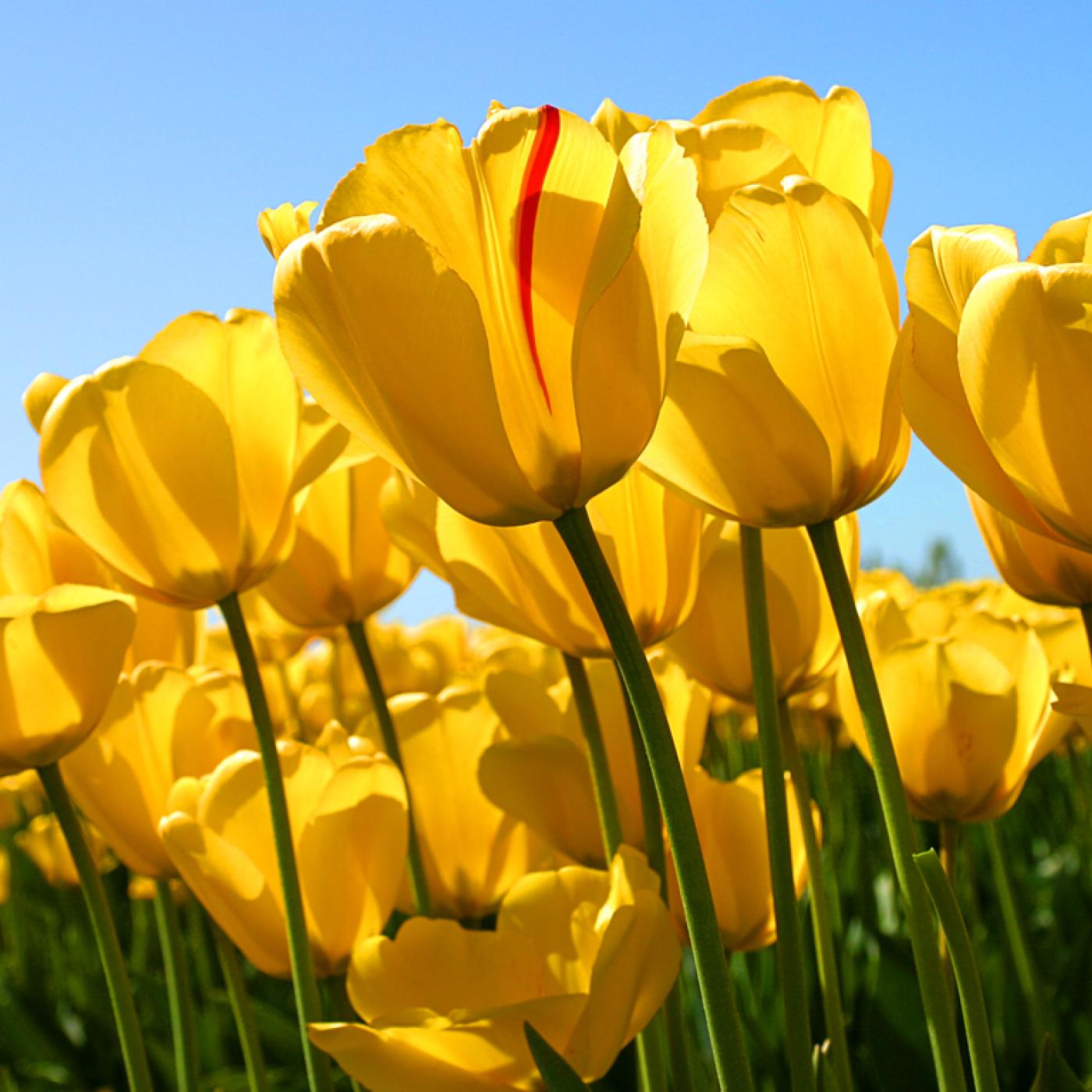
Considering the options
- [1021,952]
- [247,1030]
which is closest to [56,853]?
[247,1030]

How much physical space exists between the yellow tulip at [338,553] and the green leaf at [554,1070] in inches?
22.7

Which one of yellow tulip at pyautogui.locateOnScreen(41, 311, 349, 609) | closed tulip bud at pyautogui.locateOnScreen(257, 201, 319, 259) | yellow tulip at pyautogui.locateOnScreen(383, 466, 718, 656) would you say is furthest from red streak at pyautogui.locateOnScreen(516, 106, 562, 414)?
yellow tulip at pyautogui.locateOnScreen(41, 311, 349, 609)

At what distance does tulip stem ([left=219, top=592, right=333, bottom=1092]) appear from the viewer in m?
0.72

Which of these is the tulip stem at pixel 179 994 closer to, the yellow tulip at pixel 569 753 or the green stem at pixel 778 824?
the yellow tulip at pixel 569 753


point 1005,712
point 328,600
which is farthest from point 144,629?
point 1005,712

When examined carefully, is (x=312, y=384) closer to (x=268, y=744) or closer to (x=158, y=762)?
(x=268, y=744)

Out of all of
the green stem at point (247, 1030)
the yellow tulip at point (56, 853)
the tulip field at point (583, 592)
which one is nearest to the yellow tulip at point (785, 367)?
the tulip field at point (583, 592)

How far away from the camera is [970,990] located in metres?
0.57

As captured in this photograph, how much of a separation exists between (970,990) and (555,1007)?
18 centimetres

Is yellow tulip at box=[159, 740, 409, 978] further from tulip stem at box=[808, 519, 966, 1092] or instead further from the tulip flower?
tulip stem at box=[808, 519, 966, 1092]

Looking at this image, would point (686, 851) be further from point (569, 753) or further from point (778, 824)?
point (569, 753)

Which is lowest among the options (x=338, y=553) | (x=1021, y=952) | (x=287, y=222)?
(x=1021, y=952)

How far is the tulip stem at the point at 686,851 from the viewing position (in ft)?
1.47

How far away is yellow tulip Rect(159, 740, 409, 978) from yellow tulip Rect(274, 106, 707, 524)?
0.36 meters
